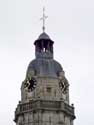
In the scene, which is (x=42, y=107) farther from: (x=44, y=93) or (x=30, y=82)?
(x=30, y=82)

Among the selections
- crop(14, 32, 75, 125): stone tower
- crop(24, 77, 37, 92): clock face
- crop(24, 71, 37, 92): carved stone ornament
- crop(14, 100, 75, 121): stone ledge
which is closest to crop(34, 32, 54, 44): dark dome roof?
crop(14, 32, 75, 125): stone tower

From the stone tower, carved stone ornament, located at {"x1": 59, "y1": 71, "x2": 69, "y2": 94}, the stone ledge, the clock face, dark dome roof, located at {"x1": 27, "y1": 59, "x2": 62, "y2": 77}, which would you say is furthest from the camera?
dark dome roof, located at {"x1": 27, "y1": 59, "x2": 62, "y2": 77}

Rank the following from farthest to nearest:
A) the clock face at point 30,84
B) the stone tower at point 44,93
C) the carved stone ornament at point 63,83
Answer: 1. the carved stone ornament at point 63,83
2. the clock face at point 30,84
3. the stone tower at point 44,93

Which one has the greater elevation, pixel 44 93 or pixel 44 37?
pixel 44 37

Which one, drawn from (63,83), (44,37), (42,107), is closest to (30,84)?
(42,107)

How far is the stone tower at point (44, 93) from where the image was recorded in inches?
4048

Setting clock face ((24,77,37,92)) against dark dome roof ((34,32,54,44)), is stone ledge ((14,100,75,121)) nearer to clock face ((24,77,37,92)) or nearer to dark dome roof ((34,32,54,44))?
clock face ((24,77,37,92))

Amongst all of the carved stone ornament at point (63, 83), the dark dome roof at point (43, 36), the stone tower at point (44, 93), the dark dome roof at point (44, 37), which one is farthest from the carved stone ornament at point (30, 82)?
the dark dome roof at point (43, 36)

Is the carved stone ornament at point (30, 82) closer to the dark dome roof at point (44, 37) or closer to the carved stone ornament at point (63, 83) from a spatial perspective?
the carved stone ornament at point (63, 83)

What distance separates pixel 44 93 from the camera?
343ft

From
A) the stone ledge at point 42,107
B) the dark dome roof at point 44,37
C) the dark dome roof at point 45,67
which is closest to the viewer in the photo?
the stone ledge at point 42,107

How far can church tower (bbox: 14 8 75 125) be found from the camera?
102812mm

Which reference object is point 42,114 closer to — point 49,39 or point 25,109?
point 25,109

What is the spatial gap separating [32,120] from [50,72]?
30.5 ft
